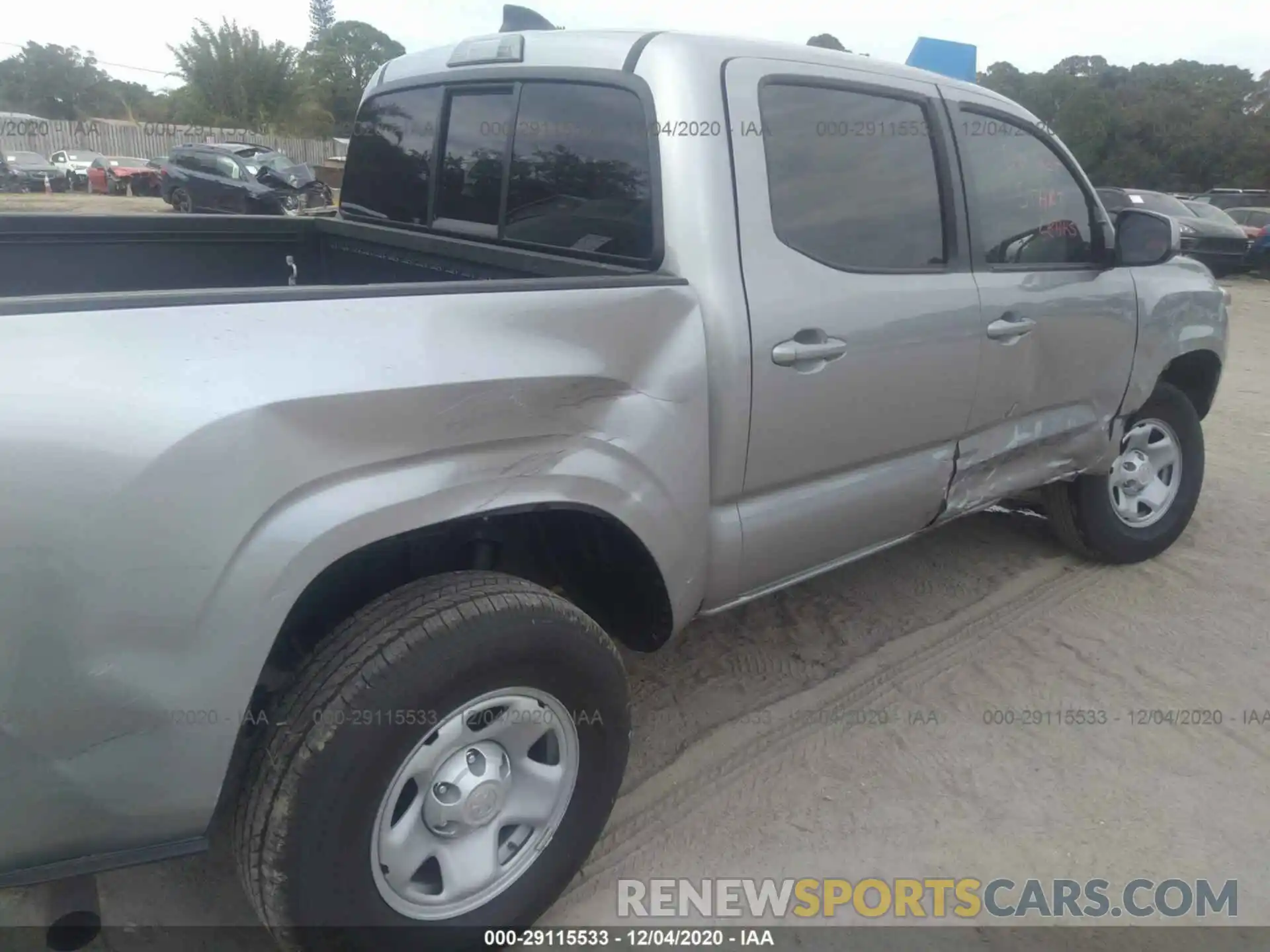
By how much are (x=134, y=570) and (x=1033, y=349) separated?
2.76 meters

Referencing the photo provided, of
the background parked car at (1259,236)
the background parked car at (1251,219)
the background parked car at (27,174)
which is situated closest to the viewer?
the background parked car at (1259,236)

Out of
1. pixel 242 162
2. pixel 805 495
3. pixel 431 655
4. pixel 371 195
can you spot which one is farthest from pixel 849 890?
pixel 242 162

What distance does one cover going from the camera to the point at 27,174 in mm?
28641

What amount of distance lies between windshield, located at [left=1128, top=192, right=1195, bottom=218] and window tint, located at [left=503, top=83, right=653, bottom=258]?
1624 centimetres

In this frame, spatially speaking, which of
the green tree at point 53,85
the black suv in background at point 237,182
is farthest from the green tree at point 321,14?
the black suv in background at point 237,182

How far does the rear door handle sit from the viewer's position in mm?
2373

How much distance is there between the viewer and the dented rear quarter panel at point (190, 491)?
140cm

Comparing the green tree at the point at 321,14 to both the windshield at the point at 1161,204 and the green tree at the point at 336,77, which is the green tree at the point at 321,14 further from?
the windshield at the point at 1161,204

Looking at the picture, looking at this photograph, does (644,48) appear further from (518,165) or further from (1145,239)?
(1145,239)

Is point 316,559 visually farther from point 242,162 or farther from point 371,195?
point 242,162

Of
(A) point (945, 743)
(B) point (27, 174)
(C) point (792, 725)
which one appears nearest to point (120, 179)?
(B) point (27, 174)

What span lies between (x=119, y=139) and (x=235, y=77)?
836 centimetres

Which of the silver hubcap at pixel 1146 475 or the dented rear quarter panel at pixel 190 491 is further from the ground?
the dented rear quarter panel at pixel 190 491

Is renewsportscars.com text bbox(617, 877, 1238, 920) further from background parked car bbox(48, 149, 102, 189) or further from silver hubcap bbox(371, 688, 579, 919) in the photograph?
background parked car bbox(48, 149, 102, 189)
